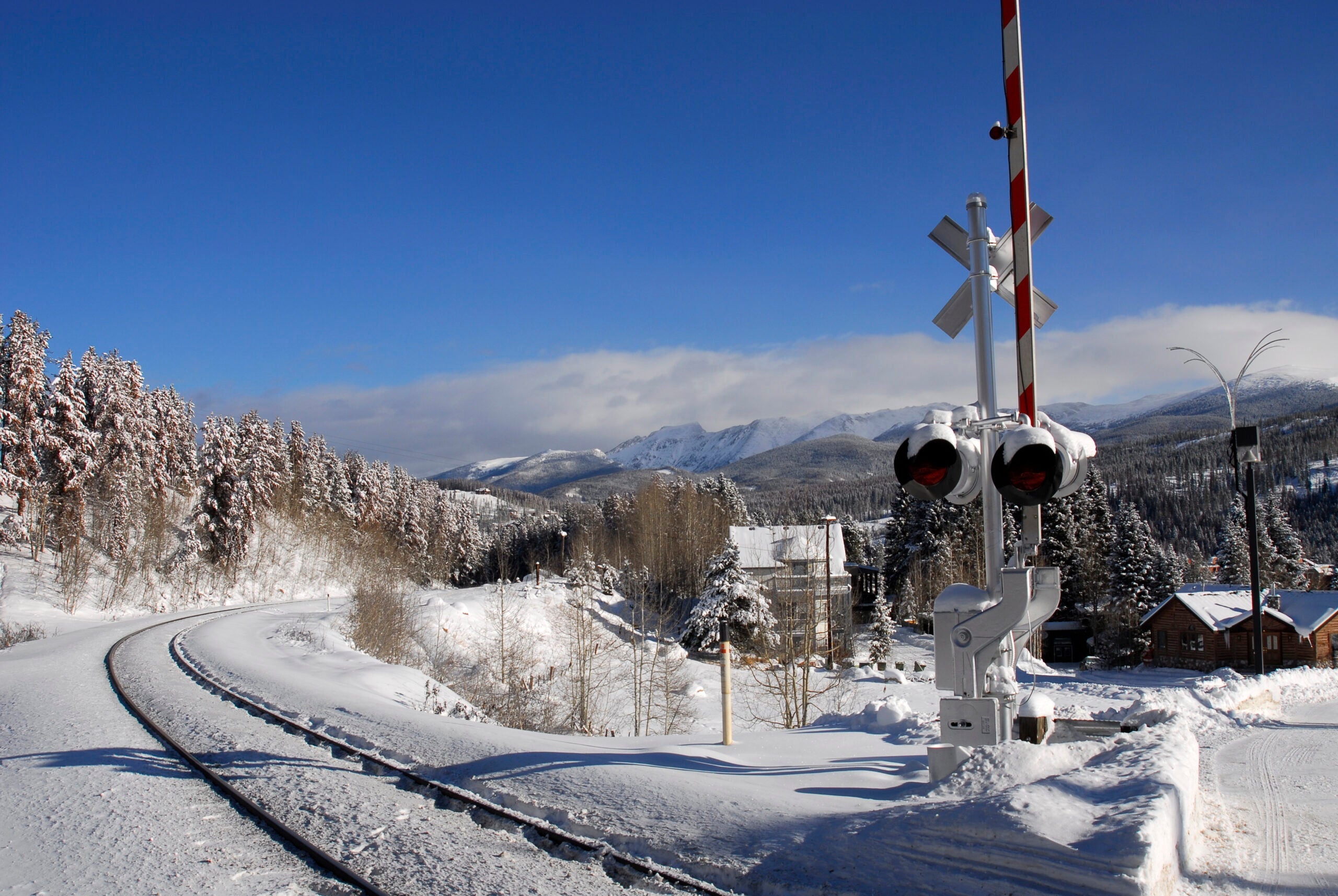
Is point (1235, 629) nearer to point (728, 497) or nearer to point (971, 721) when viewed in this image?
point (728, 497)

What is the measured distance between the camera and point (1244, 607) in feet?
150

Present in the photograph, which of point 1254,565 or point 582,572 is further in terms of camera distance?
point 582,572

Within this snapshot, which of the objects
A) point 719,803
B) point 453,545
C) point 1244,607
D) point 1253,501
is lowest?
point 1244,607

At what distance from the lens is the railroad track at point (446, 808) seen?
17.7ft

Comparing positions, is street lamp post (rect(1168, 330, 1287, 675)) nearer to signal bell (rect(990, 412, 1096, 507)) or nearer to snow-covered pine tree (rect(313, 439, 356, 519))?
signal bell (rect(990, 412, 1096, 507))

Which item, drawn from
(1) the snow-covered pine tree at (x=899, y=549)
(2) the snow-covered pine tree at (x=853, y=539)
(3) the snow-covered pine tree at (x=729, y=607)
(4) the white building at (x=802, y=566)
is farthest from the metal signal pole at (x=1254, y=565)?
(2) the snow-covered pine tree at (x=853, y=539)

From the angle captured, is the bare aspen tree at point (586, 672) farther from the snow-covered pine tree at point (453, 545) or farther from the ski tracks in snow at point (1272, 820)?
the snow-covered pine tree at point (453, 545)

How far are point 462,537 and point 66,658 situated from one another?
77.0 meters

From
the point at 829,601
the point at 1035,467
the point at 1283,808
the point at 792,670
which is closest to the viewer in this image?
the point at 1035,467

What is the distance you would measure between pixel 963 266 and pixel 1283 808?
202 inches

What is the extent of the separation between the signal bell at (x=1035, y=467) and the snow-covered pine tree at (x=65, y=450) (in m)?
51.8

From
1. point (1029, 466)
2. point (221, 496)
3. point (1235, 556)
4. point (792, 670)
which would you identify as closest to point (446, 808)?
point (1029, 466)

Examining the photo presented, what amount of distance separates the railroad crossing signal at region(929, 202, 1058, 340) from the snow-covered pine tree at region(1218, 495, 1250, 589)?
61.1 m

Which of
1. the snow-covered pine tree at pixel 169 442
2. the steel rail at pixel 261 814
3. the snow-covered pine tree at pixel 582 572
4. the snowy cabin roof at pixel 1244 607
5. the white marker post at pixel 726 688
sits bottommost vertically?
the snowy cabin roof at pixel 1244 607
